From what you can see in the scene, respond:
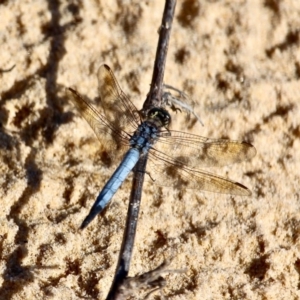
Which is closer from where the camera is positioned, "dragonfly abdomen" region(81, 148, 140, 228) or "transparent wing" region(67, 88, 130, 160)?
"dragonfly abdomen" region(81, 148, 140, 228)

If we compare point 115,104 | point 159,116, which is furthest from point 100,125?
point 159,116

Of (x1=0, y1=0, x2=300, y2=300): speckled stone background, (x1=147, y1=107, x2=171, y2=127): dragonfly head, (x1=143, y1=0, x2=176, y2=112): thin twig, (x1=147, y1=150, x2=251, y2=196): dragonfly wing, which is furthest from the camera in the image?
(x1=147, y1=107, x2=171, y2=127): dragonfly head

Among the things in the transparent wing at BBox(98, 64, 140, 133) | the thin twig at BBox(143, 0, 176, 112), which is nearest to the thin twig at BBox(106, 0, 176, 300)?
the thin twig at BBox(143, 0, 176, 112)

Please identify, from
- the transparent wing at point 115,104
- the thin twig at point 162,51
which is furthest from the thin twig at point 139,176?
the transparent wing at point 115,104

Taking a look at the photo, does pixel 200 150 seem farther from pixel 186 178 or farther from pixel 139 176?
pixel 139 176

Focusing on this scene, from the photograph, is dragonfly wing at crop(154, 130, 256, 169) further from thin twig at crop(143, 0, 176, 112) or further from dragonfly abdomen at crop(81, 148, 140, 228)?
thin twig at crop(143, 0, 176, 112)

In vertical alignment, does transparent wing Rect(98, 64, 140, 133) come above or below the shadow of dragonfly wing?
above

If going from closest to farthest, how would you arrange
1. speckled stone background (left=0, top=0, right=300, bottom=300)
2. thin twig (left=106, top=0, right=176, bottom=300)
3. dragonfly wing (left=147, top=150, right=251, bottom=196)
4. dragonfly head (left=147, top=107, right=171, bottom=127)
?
thin twig (left=106, top=0, right=176, bottom=300) → speckled stone background (left=0, top=0, right=300, bottom=300) → dragonfly wing (left=147, top=150, right=251, bottom=196) → dragonfly head (left=147, top=107, right=171, bottom=127)
